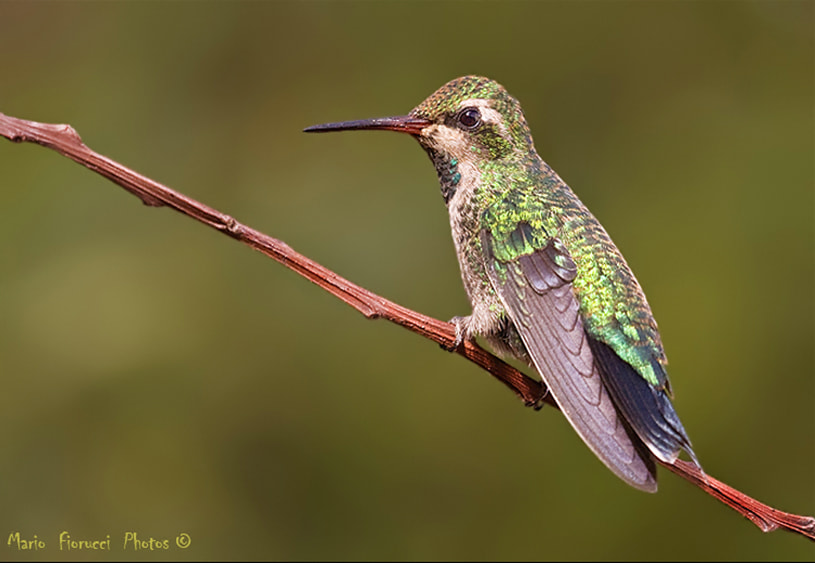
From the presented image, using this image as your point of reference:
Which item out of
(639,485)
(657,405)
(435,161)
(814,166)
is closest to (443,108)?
(435,161)

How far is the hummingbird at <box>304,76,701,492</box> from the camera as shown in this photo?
248 cm

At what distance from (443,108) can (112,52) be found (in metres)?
3.16

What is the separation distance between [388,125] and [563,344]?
0.93 m

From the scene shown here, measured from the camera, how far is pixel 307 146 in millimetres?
5277

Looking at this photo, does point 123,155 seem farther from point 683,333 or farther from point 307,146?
point 683,333

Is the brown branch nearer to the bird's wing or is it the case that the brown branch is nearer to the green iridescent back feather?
the bird's wing

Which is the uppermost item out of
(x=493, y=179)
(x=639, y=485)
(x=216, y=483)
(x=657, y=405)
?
(x=493, y=179)

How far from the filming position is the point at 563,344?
2.64 metres

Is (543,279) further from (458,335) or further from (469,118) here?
(469,118)

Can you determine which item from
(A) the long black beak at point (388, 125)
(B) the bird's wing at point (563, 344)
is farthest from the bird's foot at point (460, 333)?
(A) the long black beak at point (388, 125)

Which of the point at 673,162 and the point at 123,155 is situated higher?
the point at 673,162

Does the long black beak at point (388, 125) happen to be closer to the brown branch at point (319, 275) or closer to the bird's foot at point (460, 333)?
the brown branch at point (319, 275)

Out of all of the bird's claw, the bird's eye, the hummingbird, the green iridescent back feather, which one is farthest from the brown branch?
the bird's eye

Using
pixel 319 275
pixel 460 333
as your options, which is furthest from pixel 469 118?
pixel 319 275
